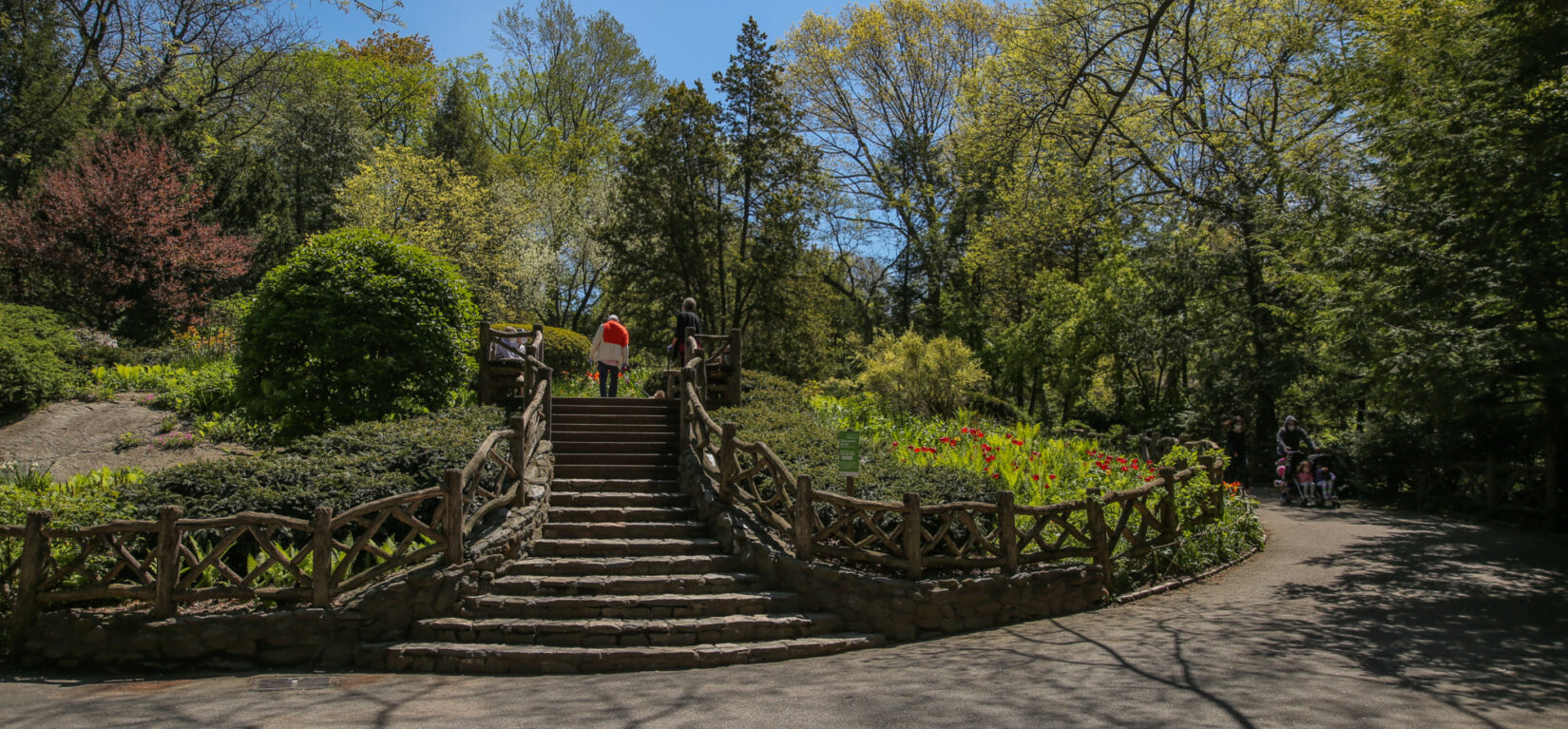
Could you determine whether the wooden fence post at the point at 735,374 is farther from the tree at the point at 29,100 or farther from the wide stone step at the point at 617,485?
the tree at the point at 29,100

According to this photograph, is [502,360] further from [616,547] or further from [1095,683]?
[1095,683]

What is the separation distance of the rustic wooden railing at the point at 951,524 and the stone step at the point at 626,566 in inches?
31.3

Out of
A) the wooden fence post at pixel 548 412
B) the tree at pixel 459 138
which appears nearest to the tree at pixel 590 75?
the tree at pixel 459 138

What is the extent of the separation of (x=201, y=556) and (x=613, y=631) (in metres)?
4.15

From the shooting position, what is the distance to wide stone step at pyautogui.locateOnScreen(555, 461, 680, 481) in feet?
38.5

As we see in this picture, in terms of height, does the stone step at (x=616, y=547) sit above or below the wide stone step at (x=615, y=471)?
below

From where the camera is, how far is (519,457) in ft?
33.1

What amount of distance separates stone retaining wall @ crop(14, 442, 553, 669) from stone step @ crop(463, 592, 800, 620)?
29.2 inches

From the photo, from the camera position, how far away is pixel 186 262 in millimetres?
21469

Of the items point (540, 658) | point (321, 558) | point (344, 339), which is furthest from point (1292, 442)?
point (344, 339)

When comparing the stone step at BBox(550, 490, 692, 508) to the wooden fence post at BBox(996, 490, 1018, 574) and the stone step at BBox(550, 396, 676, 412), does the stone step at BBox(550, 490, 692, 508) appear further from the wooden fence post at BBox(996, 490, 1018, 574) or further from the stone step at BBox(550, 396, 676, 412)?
the wooden fence post at BBox(996, 490, 1018, 574)

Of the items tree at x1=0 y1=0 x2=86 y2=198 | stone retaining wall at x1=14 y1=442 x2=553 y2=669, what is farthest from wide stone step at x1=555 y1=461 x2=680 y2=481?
tree at x1=0 y1=0 x2=86 y2=198

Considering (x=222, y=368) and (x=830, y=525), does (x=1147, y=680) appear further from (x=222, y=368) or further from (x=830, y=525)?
(x=222, y=368)

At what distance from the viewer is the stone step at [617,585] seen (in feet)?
28.0
